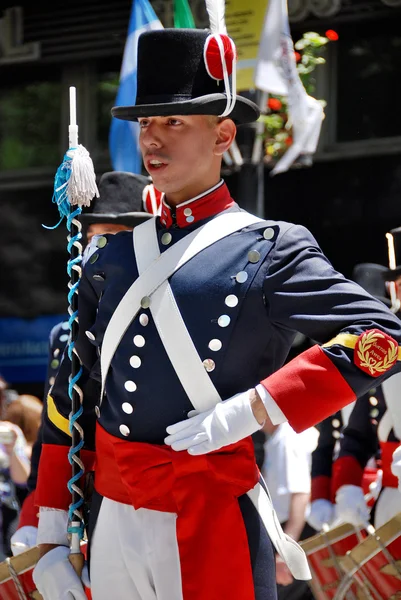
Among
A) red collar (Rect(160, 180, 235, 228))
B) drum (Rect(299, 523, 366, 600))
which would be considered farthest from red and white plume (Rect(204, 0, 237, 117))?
drum (Rect(299, 523, 366, 600))

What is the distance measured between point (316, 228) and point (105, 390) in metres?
6.24

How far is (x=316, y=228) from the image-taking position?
941 centimetres

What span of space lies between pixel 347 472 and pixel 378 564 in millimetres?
1355

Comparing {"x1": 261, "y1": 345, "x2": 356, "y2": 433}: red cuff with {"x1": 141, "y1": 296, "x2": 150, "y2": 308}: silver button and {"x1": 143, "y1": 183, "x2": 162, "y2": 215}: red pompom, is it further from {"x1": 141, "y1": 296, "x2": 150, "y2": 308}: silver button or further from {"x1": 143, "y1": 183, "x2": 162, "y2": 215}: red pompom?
{"x1": 143, "y1": 183, "x2": 162, "y2": 215}: red pompom

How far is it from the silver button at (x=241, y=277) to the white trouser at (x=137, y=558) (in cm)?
64

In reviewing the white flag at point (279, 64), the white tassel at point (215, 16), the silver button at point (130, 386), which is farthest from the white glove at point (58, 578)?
the white flag at point (279, 64)

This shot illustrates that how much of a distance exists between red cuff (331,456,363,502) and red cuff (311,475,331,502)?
0.19 metres

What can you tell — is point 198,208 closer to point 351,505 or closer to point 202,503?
point 202,503

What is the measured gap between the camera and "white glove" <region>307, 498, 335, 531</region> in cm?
562

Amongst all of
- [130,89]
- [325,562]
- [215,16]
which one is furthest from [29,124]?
[215,16]

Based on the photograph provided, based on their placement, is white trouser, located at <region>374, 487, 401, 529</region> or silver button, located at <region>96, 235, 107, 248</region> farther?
white trouser, located at <region>374, 487, 401, 529</region>

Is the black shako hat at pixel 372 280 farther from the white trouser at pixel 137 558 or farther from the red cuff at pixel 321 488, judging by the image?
the white trouser at pixel 137 558

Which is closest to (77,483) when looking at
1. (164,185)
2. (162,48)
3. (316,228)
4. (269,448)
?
(164,185)

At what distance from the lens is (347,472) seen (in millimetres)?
5551
